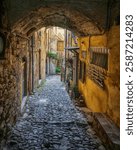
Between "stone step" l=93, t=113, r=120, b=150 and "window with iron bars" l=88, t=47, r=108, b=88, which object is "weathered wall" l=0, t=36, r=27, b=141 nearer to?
"stone step" l=93, t=113, r=120, b=150

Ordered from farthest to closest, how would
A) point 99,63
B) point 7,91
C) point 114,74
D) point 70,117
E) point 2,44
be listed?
point 70,117, point 99,63, point 7,91, point 114,74, point 2,44

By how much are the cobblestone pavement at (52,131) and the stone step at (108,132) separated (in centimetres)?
28

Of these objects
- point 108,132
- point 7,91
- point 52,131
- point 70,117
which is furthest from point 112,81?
point 70,117

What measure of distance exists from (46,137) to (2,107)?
1.54 m

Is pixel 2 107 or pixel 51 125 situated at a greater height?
pixel 2 107

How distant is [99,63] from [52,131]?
2.63 meters

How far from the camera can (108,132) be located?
5.33m

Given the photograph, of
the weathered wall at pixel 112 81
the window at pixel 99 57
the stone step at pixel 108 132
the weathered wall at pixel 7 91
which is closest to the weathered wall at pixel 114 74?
the weathered wall at pixel 112 81

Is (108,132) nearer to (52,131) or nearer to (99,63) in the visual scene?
(52,131)

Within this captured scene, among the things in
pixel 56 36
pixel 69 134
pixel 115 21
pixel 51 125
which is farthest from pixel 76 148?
pixel 56 36

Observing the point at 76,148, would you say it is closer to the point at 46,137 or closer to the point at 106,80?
the point at 46,137

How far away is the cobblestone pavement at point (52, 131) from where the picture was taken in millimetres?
5859

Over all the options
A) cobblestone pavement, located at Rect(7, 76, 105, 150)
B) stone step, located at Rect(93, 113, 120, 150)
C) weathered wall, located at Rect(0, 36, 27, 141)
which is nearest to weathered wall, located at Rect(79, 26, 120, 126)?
stone step, located at Rect(93, 113, 120, 150)

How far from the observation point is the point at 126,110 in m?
3.95
